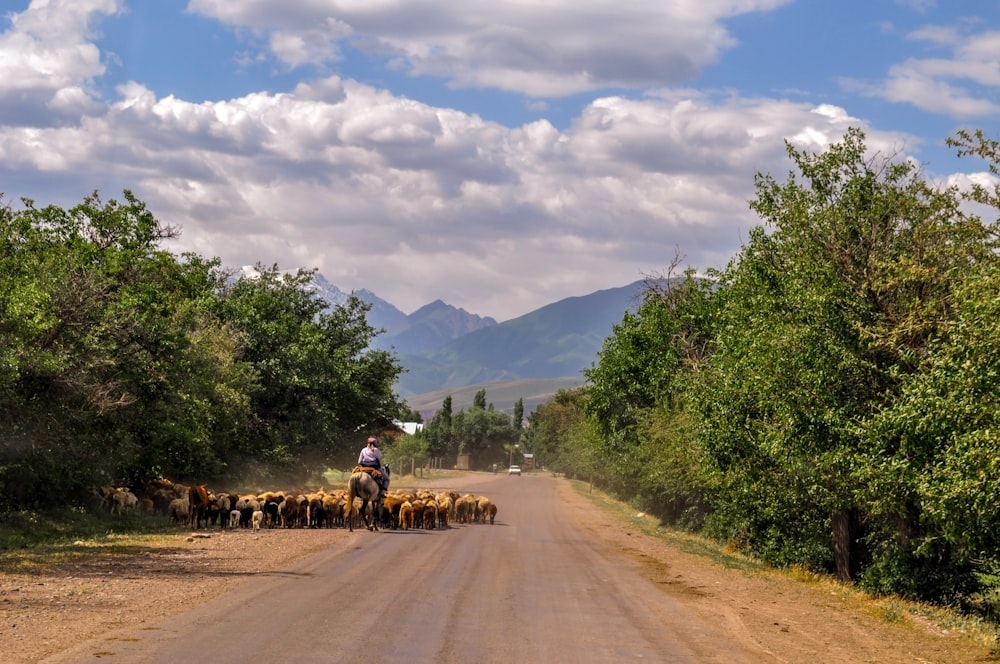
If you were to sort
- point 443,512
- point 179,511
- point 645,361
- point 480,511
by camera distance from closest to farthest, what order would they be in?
point 179,511, point 443,512, point 480,511, point 645,361

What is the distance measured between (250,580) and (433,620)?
4710 mm

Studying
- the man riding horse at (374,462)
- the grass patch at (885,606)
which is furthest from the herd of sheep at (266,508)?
the grass patch at (885,606)

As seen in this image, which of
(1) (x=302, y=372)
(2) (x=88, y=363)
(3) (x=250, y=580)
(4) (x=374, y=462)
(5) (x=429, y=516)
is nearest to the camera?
(3) (x=250, y=580)

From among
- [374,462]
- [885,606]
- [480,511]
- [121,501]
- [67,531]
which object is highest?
[374,462]

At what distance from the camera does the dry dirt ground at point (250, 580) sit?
41.1ft

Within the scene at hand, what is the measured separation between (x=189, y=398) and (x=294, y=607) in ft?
61.8

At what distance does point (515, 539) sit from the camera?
28.9 m

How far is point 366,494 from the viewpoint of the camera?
29.5 meters

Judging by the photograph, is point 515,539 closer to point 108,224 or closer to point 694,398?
point 694,398

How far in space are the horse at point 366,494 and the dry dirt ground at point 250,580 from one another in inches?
144

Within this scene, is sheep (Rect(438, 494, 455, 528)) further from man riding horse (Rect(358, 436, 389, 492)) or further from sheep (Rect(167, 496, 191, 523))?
sheep (Rect(167, 496, 191, 523))

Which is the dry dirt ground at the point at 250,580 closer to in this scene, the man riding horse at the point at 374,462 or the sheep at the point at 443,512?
the man riding horse at the point at 374,462

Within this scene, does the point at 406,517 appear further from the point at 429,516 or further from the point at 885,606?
the point at 885,606

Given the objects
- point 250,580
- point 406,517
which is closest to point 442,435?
point 406,517
